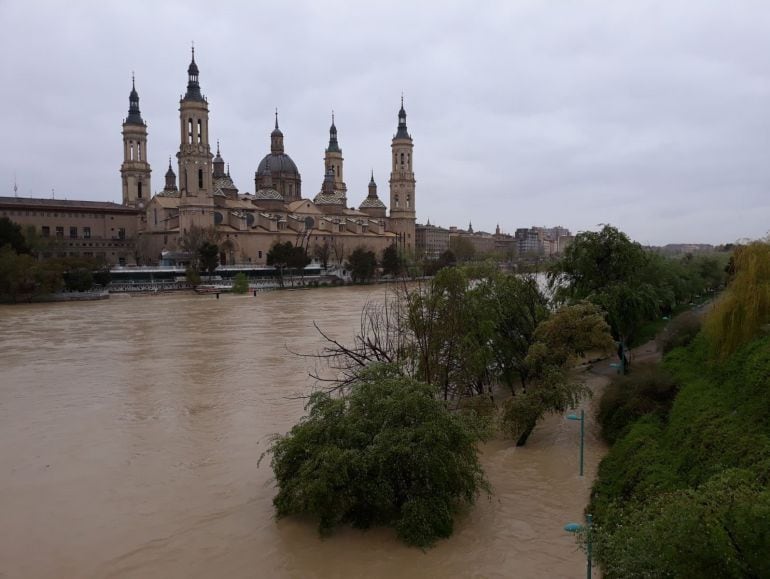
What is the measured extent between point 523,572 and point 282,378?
1065cm

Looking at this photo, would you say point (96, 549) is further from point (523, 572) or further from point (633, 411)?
point (633, 411)

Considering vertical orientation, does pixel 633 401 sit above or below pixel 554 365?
below

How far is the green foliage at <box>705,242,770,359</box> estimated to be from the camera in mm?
9930

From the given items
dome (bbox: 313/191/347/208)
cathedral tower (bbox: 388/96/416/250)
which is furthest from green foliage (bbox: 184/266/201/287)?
cathedral tower (bbox: 388/96/416/250)

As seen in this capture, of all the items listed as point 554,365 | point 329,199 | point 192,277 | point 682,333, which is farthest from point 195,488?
point 329,199

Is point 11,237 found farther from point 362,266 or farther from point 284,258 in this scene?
point 362,266

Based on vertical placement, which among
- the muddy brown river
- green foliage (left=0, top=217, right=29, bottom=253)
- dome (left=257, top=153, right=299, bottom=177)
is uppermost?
dome (left=257, top=153, right=299, bottom=177)

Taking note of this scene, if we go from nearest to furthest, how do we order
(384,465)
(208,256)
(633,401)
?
(384,465) → (633,401) → (208,256)

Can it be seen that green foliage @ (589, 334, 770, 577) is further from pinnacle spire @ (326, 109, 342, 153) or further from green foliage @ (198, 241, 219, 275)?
pinnacle spire @ (326, 109, 342, 153)

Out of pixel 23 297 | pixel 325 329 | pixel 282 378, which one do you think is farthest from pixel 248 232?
pixel 282 378

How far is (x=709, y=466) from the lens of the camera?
7.14m

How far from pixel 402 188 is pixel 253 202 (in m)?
19.2

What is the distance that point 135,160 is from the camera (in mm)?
65750

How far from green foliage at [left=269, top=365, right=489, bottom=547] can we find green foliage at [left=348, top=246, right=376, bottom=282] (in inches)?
1799
